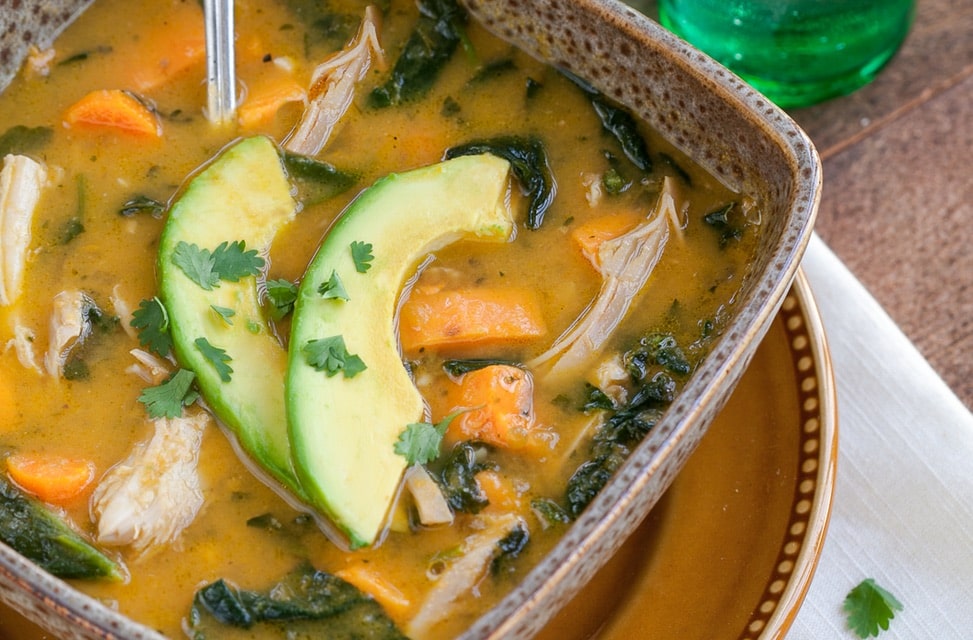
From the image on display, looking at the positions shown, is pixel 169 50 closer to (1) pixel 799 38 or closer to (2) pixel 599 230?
(2) pixel 599 230

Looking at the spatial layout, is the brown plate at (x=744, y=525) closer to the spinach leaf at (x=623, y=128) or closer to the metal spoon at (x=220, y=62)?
the spinach leaf at (x=623, y=128)

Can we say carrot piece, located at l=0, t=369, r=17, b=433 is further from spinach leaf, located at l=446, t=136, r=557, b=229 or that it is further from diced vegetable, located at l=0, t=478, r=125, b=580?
spinach leaf, located at l=446, t=136, r=557, b=229

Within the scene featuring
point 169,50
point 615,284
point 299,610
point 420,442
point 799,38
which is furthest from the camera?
point 799,38

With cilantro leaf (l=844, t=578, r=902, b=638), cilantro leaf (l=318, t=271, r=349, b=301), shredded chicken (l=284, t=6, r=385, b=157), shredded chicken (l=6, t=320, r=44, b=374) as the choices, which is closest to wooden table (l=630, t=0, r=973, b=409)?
cilantro leaf (l=844, t=578, r=902, b=638)

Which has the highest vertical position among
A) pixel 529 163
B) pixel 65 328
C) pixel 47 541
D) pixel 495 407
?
pixel 529 163

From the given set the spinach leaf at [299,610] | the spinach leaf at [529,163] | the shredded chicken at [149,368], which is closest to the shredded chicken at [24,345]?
the shredded chicken at [149,368]

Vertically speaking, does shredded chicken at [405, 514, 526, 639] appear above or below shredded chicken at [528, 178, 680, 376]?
below

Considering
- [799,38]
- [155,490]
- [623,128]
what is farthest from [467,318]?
[799,38]
